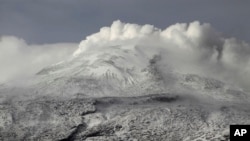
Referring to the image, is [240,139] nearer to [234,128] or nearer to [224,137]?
[234,128]

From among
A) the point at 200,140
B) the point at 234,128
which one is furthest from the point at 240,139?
the point at 200,140

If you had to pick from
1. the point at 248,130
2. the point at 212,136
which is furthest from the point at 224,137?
the point at 248,130

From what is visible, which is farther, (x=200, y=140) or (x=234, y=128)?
(x=200, y=140)

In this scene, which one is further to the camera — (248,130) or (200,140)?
(200,140)

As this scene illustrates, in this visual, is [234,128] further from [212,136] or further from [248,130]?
[212,136]

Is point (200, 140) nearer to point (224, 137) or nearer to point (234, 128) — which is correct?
point (224, 137)

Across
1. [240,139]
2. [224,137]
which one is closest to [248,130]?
[240,139]

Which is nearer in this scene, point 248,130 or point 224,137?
point 248,130

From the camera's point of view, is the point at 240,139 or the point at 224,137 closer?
the point at 240,139
